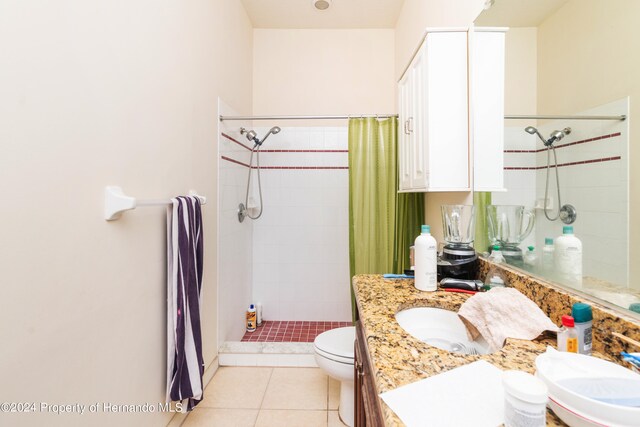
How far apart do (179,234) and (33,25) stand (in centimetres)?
79

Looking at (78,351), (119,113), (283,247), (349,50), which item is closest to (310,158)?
(283,247)

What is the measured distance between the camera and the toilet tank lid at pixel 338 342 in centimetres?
144

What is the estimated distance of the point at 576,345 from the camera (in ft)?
2.12

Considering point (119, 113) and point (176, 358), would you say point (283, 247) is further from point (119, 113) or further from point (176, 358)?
point (119, 113)

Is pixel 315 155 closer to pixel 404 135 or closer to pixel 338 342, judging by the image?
pixel 404 135

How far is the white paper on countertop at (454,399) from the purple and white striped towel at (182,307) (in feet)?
3.37

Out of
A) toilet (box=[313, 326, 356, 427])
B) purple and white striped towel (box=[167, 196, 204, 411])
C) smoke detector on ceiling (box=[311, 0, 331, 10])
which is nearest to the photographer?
purple and white striped towel (box=[167, 196, 204, 411])

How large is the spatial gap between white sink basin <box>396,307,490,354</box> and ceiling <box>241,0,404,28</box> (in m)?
2.41

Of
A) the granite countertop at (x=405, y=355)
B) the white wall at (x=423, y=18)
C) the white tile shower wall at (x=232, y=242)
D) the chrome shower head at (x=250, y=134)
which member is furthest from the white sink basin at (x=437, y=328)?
the chrome shower head at (x=250, y=134)

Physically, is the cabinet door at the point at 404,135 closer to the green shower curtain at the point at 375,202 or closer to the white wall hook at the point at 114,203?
the green shower curtain at the point at 375,202

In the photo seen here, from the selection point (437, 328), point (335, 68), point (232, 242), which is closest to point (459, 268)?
point (437, 328)

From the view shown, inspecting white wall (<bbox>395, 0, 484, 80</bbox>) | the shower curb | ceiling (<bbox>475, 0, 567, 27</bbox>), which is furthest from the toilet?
white wall (<bbox>395, 0, 484, 80</bbox>)

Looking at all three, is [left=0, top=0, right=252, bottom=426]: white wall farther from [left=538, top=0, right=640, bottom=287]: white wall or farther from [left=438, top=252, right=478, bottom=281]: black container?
[left=538, top=0, right=640, bottom=287]: white wall

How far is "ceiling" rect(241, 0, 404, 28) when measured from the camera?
234 cm
